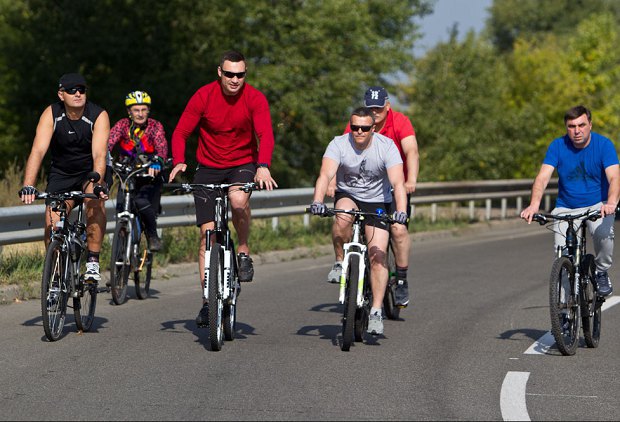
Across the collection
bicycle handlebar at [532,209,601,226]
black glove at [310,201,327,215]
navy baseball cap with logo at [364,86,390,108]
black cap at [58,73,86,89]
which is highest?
black cap at [58,73,86,89]

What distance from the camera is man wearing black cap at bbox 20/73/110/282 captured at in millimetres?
9602

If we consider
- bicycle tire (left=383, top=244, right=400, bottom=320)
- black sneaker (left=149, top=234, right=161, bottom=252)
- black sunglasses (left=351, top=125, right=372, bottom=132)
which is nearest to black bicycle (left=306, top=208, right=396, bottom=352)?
→ black sunglasses (left=351, top=125, right=372, bottom=132)

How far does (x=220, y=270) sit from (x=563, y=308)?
253 centimetres

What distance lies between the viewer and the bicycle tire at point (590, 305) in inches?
371

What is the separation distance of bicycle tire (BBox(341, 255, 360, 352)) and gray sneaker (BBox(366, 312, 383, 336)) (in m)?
0.29

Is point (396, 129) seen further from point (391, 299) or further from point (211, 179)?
point (211, 179)

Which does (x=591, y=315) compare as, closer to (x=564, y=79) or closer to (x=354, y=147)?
(x=354, y=147)

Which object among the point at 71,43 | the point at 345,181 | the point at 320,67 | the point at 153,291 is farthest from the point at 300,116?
the point at 345,181

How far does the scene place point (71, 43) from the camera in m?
31.4

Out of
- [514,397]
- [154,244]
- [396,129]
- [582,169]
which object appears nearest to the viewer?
[514,397]

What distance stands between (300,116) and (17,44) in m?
7.98

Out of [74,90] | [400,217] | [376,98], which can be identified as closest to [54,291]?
[74,90]

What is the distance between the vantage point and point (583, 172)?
9.52 m

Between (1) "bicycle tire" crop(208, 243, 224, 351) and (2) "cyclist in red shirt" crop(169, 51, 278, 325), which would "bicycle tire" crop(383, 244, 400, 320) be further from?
(1) "bicycle tire" crop(208, 243, 224, 351)
